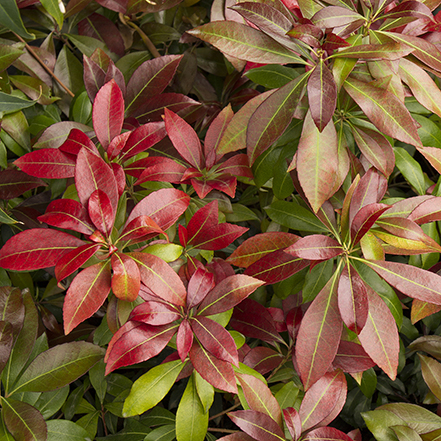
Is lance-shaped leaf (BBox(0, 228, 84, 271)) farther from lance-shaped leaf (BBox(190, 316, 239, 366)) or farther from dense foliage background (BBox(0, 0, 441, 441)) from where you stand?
lance-shaped leaf (BBox(190, 316, 239, 366))

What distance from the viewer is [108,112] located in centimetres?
88

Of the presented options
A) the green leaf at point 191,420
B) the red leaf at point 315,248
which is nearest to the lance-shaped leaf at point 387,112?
the red leaf at point 315,248

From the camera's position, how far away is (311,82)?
762mm

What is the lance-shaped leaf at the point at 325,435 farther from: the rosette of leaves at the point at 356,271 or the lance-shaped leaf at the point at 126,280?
the lance-shaped leaf at the point at 126,280

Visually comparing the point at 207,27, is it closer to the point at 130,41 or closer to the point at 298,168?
the point at 298,168

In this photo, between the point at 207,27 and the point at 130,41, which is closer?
the point at 207,27

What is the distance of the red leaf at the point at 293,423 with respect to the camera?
0.83 metres

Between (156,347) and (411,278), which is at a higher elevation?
(411,278)

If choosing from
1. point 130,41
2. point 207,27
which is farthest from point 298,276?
point 130,41

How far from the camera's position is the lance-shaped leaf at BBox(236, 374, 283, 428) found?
864 millimetres

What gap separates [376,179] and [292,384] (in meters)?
0.52

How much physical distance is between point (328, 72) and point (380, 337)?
52 cm

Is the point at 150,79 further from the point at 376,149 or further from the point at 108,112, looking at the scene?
the point at 376,149

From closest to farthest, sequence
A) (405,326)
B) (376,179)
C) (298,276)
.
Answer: (376,179) < (298,276) < (405,326)
